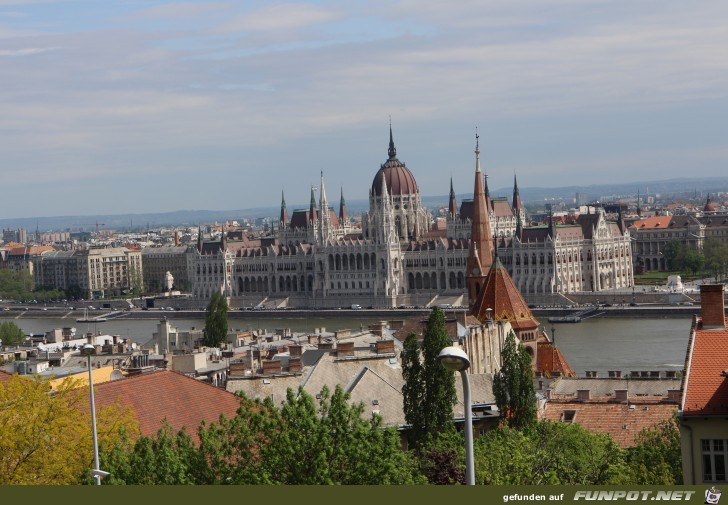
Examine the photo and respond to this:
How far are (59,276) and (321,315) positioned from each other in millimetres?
44280

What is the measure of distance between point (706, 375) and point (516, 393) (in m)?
8.45

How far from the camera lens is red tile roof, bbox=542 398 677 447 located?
22234mm

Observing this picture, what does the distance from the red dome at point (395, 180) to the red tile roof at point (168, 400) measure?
88.9 m

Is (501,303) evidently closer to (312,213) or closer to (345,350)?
(345,350)

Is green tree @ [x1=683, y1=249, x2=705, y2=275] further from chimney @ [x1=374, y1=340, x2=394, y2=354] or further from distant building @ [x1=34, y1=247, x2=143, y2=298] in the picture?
chimney @ [x1=374, y1=340, x2=394, y2=354]

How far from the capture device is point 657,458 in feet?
58.5

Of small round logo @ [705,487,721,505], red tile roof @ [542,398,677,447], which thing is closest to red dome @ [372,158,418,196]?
red tile roof @ [542,398,677,447]

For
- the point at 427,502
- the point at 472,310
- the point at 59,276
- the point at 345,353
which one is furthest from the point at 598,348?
the point at 59,276

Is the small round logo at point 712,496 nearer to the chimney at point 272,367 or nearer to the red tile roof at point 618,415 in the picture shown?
the red tile roof at point 618,415

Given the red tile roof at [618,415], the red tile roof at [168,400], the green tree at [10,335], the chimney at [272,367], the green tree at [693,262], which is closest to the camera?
the red tile roof at [168,400]

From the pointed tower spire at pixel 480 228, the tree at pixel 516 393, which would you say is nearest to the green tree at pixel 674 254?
the pointed tower spire at pixel 480 228

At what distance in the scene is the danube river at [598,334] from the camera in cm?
5034

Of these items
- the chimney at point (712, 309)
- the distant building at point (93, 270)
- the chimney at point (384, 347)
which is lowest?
the distant building at point (93, 270)

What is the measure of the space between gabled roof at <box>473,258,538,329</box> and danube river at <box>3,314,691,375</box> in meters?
6.63
